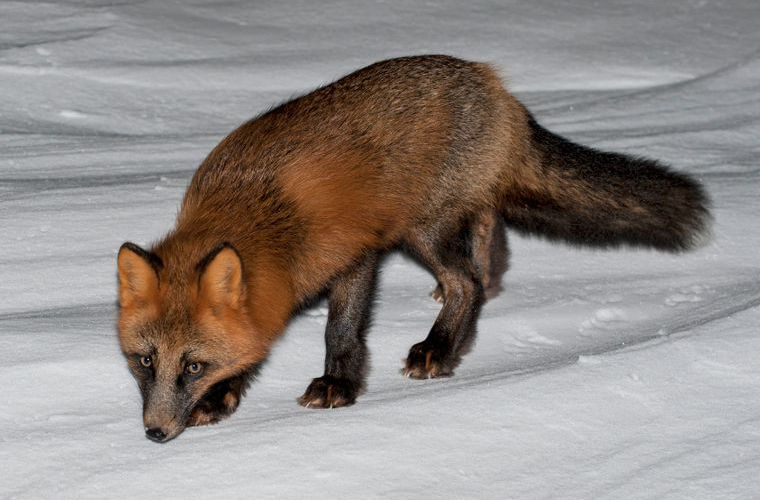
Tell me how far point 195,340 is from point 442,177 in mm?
1425

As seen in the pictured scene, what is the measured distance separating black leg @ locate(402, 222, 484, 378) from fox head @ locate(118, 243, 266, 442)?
1120mm

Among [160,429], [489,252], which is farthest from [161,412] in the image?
[489,252]

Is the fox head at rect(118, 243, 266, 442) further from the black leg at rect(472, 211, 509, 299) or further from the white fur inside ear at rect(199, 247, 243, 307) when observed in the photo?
the black leg at rect(472, 211, 509, 299)

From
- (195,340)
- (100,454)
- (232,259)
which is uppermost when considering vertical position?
(232,259)

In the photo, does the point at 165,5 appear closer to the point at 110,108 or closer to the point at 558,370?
the point at 110,108

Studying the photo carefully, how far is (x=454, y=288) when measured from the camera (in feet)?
15.7

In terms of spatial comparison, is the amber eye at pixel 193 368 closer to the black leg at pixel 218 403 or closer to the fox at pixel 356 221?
the fox at pixel 356 221

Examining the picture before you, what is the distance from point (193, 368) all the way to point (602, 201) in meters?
2.17

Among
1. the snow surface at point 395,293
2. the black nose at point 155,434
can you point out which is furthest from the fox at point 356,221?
the snow surface at point 395,293

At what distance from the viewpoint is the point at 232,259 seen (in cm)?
372

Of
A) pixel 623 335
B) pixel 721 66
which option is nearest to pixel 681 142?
pixel 721 66

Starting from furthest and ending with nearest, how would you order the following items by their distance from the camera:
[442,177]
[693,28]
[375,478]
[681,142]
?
[693,28], [681,142], [442,177], [375,478]

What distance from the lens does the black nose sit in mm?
3715

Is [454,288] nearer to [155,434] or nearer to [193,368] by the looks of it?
[193,368]
